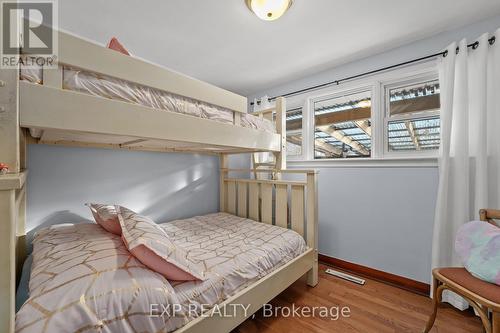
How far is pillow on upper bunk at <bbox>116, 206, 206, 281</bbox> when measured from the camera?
933 millimetres

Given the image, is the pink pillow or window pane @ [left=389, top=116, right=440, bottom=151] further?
window pane @ [left=389, top=116, right=440, bottom=151]

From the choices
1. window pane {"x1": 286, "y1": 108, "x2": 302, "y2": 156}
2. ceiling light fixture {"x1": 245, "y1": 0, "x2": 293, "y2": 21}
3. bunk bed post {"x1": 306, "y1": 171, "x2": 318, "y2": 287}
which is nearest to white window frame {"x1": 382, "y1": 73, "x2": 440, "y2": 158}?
bunk bed post {"x1": 306, "y1": 171, "x2": 318, "y2": 287}

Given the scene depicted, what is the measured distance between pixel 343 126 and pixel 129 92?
223 cm

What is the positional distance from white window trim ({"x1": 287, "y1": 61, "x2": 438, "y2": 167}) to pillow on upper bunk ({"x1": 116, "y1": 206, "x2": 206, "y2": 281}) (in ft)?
6.25

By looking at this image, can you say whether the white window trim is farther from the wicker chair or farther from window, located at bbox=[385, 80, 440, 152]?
the wicker chair

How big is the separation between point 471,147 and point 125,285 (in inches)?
95.8

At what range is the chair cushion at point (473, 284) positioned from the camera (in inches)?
39.8

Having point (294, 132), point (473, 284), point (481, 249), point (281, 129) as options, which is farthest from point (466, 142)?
point (294, 132)

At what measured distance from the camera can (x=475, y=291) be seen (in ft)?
3.45

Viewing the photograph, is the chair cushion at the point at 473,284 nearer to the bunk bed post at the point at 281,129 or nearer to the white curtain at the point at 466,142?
the white curtain at the point at 466,142

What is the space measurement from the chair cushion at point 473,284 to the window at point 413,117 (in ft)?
3.75

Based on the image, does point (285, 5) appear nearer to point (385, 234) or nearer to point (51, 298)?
point (51, 298)

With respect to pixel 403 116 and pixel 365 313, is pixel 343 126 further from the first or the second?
pixel 365 313

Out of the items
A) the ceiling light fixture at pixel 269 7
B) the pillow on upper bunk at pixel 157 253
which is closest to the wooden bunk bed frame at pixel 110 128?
the pillow on upper bunk at pixel 157 253
